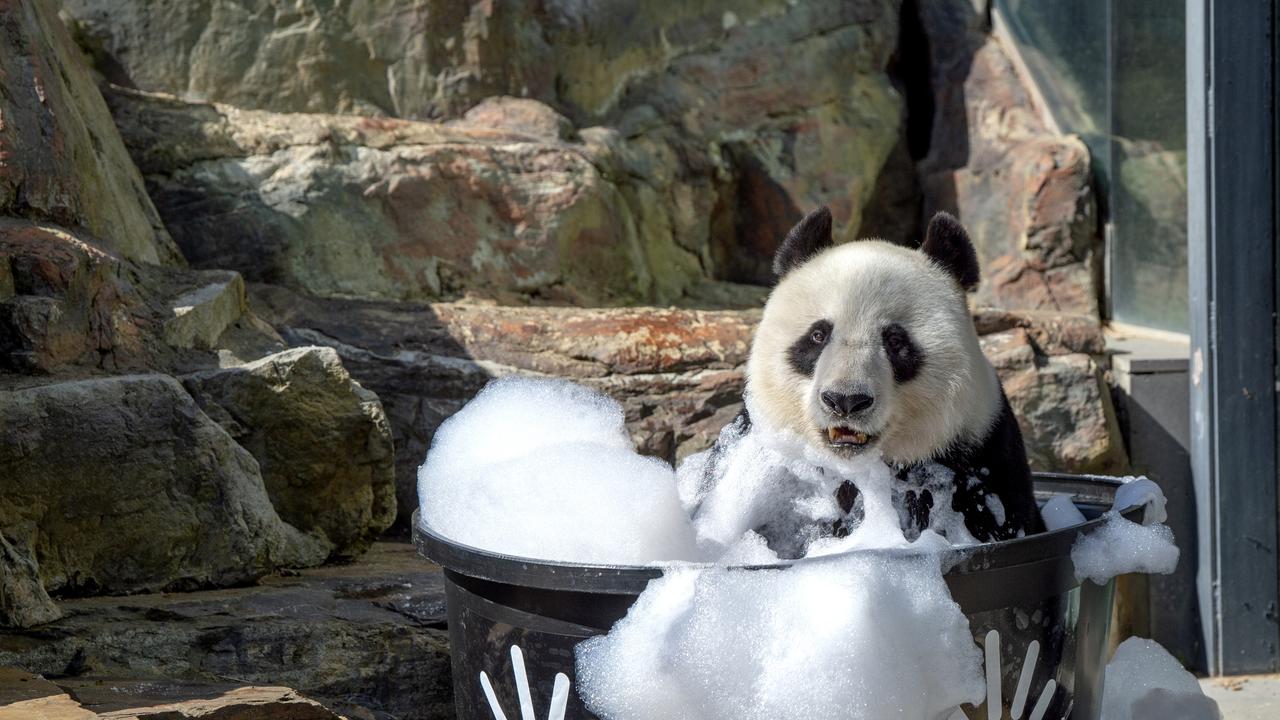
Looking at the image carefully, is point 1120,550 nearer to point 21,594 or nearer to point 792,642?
point 792,642

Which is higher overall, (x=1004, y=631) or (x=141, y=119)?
(x=141, y=119)

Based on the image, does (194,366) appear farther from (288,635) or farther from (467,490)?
(467,490)

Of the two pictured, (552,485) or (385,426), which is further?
(385,426)

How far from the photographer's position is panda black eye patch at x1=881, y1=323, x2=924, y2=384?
98.1 inches

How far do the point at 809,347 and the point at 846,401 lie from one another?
0.22 m

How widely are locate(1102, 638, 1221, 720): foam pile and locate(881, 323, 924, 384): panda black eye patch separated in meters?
0.81

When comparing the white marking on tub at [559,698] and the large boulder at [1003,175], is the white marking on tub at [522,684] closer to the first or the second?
the white marking on tub at [559,698]

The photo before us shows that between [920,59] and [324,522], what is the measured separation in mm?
4227

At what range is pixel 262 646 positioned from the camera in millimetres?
2676

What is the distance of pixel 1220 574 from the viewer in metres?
4.15

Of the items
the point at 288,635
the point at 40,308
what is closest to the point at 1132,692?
the point at 288,635

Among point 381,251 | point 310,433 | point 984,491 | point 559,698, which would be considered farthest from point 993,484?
point 381,251

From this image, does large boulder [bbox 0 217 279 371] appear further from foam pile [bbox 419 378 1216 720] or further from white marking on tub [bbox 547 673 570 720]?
white marking on tub [bbox 547 673 570 720]

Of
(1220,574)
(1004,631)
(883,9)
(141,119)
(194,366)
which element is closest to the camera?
(1004,631)
